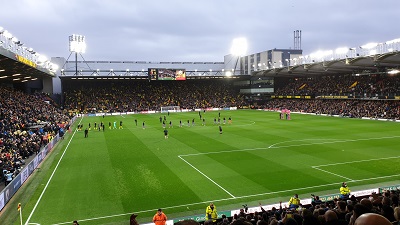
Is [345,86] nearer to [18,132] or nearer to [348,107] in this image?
[348,107]

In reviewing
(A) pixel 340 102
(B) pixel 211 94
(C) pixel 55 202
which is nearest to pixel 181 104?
(B) pixel 211 94

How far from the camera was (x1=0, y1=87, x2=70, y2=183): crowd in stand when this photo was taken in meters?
23.9

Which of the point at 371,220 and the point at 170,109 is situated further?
the point at 170,109

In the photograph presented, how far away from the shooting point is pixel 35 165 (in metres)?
25.7

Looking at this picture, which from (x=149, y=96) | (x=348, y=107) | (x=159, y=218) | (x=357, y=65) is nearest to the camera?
(x=159, y=218)

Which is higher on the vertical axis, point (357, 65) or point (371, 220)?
point (357, 65)

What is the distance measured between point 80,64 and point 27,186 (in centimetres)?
8051

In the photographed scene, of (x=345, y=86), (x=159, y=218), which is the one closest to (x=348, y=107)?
(x=345, y=86)

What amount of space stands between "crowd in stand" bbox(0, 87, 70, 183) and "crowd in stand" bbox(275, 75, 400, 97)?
60.2 metres

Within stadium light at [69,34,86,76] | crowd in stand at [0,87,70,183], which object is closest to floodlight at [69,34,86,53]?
stadium light at [69,34,86,76]

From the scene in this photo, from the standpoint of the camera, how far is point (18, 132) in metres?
33.7

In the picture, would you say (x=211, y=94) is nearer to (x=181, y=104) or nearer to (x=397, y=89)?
(x=181, y=104)

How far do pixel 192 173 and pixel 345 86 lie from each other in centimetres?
6398

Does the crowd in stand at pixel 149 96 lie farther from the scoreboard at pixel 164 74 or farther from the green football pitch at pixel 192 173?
the green football pitch at pixel 192 173
